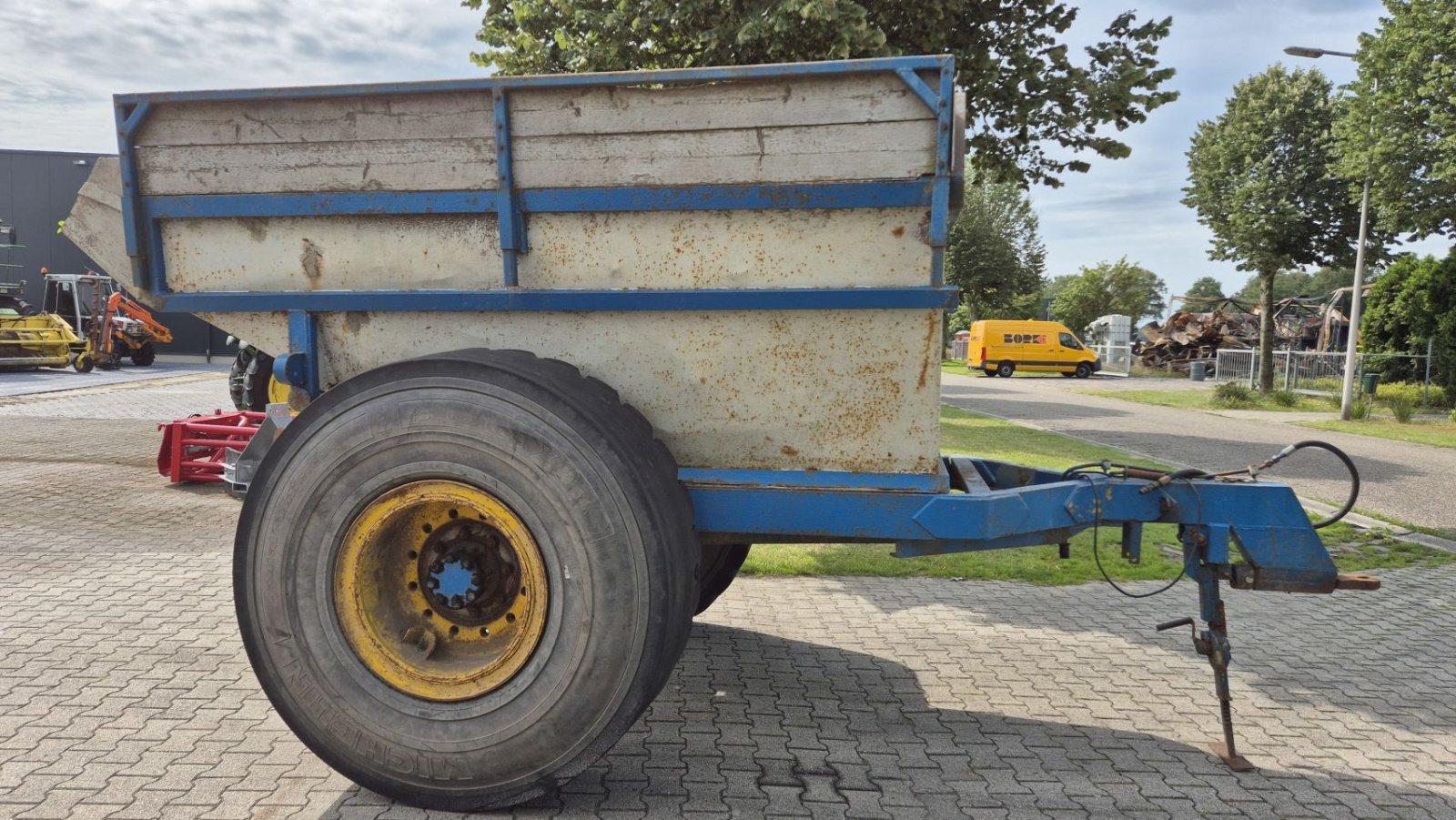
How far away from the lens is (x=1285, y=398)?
72.5ft

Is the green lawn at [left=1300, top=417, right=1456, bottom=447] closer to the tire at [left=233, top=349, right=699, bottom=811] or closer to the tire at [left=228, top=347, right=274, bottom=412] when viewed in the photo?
the tire at [left=233, top=349, right=699, bottom=811]

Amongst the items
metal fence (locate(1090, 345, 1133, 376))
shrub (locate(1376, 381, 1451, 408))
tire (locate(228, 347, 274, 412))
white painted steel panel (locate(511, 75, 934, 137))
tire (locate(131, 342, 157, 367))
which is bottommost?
metal fence (locate(1090, 345, 1133, 376))

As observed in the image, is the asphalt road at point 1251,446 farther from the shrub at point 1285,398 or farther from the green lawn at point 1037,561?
the shrub at point 1285,398

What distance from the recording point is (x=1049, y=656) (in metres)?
4.43

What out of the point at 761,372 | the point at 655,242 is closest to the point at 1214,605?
the point at 761,372

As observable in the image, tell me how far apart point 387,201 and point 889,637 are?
3124 mm

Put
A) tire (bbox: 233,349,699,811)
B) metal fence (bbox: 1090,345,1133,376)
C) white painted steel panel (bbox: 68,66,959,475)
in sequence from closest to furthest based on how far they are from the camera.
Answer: tire (bbox: 233,349,699,811) → white painted steel panel (bbox: 68,66,959,475) → metal fence (bbox: 1090,345,1133,376)

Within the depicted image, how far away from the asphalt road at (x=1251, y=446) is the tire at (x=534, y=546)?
27.3 ft

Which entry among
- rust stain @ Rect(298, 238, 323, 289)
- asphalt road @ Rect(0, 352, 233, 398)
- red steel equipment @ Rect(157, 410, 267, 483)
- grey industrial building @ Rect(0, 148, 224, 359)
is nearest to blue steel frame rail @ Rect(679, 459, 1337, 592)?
rust stain @ Rect(298, 238, 323, 289)

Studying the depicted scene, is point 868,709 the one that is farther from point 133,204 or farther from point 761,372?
point 133,204

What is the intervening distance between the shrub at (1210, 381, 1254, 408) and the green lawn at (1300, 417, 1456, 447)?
3.62 metres

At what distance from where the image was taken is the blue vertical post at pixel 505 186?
2869 mm

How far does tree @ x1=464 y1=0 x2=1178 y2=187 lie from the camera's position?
9.13 metres

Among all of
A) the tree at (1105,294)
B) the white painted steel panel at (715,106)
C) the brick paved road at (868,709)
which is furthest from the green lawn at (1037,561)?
the tree at (1105,294)
